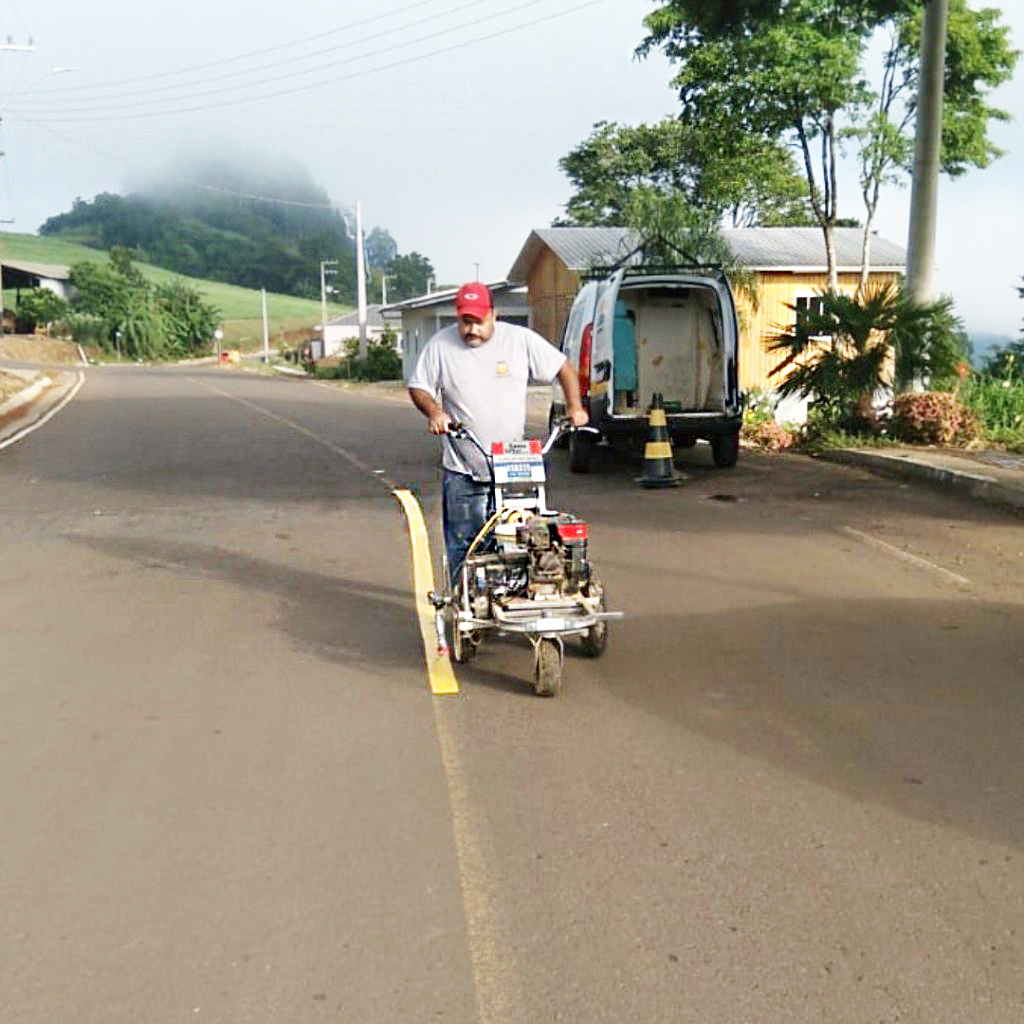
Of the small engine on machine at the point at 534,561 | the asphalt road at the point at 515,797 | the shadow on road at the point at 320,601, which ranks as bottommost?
the shadow on road at the point at 320,601

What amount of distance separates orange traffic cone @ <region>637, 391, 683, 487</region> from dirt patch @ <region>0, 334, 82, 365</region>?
2566 inches

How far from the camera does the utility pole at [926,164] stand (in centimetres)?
1459

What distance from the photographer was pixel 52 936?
11.7ft

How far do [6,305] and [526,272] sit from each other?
7148 cm

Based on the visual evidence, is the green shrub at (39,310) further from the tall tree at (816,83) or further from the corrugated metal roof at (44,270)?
the tall tree at (816,83)

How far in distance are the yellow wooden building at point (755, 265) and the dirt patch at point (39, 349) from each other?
150 feet

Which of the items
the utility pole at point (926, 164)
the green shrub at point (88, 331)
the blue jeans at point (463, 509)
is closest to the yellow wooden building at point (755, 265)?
the utility pole at point (926, 164)

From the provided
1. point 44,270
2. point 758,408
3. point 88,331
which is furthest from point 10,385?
point 44,270

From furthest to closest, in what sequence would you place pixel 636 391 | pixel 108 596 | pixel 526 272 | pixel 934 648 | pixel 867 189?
pixel 526 272
pixel 867 189
pixel 636 391
pixel 108 596
pixel 934 648

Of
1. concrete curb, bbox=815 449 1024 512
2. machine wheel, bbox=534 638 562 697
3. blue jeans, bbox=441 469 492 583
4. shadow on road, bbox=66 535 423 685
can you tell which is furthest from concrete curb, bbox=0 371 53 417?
machine wheel, bbox=534 638 562 697

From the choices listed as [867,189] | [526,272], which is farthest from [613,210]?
[867,189]

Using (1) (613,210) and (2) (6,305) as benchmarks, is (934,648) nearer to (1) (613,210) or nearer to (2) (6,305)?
(1) (613,210)

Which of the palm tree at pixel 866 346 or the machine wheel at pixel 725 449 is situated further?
the palm tree at pixel 866 346

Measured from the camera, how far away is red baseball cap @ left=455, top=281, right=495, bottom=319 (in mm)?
6020
